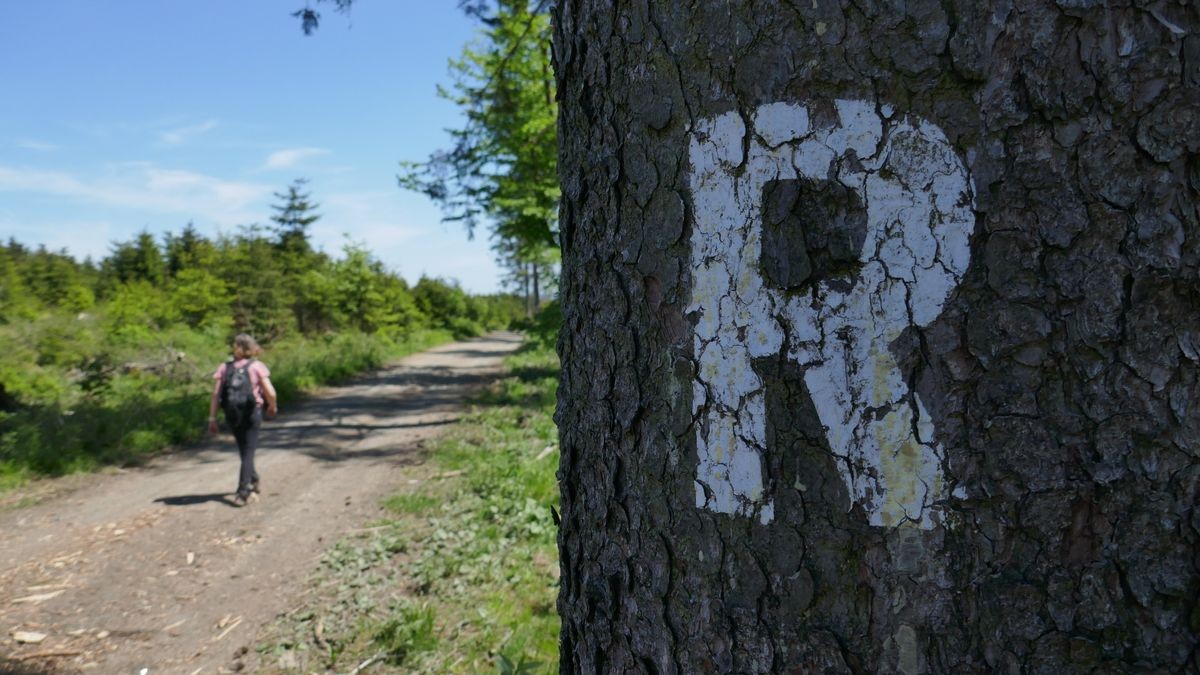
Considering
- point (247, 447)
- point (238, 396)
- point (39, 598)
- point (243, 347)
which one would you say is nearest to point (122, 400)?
point (247, 447)

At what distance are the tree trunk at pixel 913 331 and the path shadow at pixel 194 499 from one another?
8.46 meters

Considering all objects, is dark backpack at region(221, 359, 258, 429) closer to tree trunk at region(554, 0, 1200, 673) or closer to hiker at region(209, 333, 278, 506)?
hiker at region(209, 333, 278, 506)

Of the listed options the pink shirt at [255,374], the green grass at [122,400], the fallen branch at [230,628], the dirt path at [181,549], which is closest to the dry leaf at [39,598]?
the dirt path at [181,549]

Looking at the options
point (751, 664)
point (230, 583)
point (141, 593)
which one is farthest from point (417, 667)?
point (751, 664)

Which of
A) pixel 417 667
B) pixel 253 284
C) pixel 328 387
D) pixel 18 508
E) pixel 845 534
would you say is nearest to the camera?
pixel 845 534

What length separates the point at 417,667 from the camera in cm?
459

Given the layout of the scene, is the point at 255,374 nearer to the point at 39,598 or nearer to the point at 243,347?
the point at 243,347

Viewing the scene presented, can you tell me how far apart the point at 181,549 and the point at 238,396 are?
5.49 feet

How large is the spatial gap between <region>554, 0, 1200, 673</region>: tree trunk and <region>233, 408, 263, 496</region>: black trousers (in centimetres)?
788

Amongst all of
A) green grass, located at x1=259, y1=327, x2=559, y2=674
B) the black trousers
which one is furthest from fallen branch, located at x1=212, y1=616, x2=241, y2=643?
the black trousers

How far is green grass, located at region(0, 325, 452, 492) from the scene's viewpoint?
33.2 feet

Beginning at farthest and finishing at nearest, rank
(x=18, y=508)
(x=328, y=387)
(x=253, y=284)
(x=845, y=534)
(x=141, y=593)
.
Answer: (x=253, y=284) < (x=328, y=387) < (x=18, y=508) < (x=141, y=593) < (x=845, y=534)

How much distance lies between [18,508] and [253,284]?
19432mm

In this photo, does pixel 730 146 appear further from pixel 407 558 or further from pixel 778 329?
pixel 407 558
